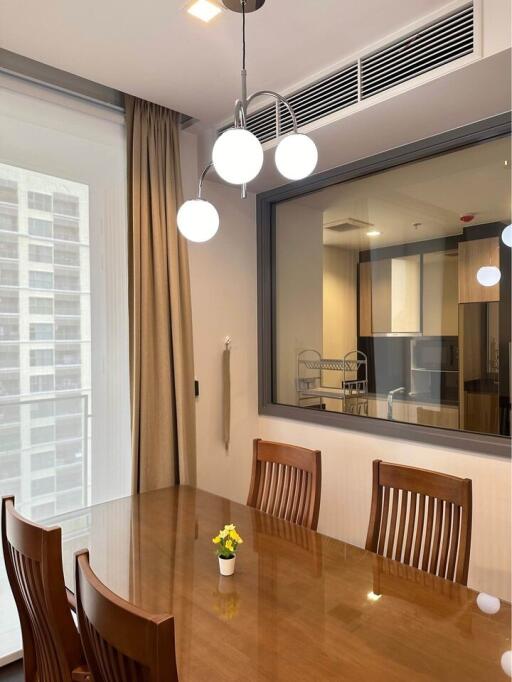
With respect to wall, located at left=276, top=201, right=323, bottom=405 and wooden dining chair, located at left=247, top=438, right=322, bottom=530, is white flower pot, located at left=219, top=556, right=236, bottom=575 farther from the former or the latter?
wall, located at left=276, top=201, right=323, bottom=405

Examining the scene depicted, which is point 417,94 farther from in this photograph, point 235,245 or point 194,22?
point 235,245

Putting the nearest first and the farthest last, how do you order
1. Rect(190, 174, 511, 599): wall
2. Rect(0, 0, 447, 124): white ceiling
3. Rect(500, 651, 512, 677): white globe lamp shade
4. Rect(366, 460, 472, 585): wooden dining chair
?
Rect(500, 651, 512, 677): white globe lamp shade → Rect(366, 460, 472, 585): wooden dining chair → Rect(0, 0, 447, 124): white ceiling → Rect(190, 174, 511, 599): wall

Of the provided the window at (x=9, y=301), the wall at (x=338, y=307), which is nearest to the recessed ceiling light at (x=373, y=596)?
the wall at (x=338, y=307)

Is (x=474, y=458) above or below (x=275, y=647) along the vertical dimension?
above

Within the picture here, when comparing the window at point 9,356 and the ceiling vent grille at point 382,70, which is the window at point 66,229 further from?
the ceiling vent grille at point 382,70

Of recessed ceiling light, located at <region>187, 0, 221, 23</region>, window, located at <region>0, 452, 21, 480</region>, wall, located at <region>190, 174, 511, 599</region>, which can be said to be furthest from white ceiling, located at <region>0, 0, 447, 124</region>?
window, located at <region>0, 452, 21, 480</region>

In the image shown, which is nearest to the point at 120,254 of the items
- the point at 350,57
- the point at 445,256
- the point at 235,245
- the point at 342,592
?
the point at 235,245

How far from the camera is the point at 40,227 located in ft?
7.65

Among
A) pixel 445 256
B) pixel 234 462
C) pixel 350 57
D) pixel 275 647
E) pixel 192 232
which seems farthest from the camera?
pixel 234 462

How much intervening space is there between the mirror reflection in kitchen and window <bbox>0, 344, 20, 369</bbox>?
5.42 feet

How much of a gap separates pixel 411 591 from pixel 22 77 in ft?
8.56

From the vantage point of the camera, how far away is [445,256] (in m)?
2.40

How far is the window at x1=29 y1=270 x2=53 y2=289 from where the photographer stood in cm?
230

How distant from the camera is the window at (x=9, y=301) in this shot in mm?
2215
